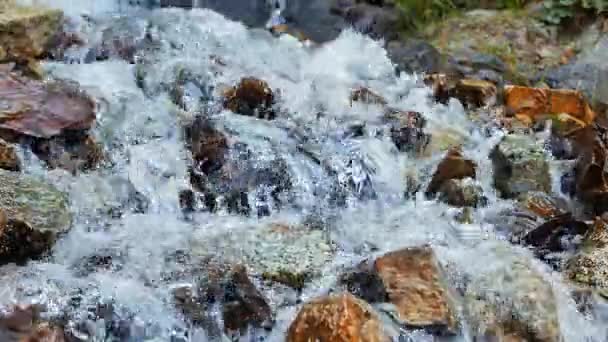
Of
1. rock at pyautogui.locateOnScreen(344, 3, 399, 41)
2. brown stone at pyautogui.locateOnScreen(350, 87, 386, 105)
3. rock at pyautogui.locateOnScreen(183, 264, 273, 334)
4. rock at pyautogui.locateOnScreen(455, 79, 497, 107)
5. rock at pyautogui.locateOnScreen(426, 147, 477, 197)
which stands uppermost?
rock at pyautogui.locateOnScreen(344, 3, 399, 41)

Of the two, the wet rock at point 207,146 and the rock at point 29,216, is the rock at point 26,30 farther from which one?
the rock at point 29,216

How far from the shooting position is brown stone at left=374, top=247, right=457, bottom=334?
10.8 feet

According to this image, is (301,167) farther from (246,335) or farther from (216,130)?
(246,335)

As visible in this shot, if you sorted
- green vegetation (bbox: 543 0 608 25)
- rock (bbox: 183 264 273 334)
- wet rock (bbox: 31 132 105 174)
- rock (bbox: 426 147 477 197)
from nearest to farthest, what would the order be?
rock (bbox: 183 264 273 334) < wet rock (bbox: 31 132 105 174) < rock (bbox: 426 147 477 197) < green vegetation (bbox: 543 0 608 25)

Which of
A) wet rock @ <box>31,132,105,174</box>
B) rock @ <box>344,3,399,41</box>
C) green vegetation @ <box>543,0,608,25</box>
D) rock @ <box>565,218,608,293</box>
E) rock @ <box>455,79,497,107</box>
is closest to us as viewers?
rock @ <box>565,218,608,293</box>

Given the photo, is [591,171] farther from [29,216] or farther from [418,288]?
[29,216]

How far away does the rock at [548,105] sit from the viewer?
5.64 meters

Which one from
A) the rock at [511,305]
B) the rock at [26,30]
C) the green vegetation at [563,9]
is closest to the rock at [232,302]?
the rock at [511,305]

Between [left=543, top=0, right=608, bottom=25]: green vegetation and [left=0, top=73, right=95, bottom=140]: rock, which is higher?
[left=543, top=0, right=608, bottom=25]: green vegetation

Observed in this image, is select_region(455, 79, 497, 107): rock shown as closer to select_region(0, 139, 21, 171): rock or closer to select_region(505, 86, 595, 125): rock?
select_region(505, 86, 595, 125): rock

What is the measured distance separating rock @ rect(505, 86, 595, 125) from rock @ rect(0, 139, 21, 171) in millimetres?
3348

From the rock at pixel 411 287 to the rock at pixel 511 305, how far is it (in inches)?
7.0

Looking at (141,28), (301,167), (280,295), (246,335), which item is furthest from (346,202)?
(141,28)

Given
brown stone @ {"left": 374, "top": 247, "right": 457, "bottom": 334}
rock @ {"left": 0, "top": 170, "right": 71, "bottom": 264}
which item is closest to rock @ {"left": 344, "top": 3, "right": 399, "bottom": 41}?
brown stone @ {"left": 374, "top": 247, "right": 457, "bottom": 334}
